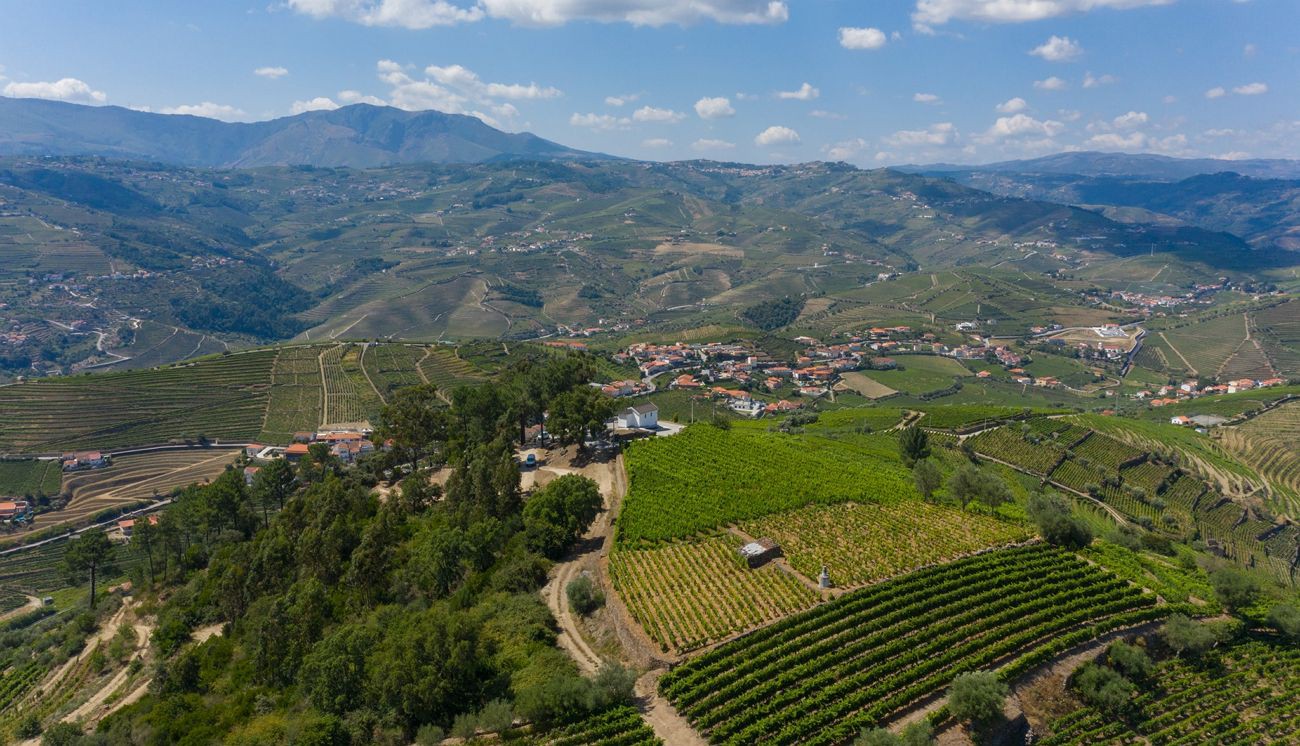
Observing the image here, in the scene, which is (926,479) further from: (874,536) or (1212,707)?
(1212,707)

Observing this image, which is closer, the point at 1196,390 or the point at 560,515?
the point at 560,515

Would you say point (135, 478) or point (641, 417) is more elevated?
point (641, 417)

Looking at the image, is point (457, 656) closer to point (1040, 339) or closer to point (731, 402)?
point (731, 402)

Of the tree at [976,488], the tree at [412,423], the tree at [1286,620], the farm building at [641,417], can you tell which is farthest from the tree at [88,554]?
the tree at [1286,620]

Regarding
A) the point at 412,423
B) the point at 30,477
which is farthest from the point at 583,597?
the point at 30,477

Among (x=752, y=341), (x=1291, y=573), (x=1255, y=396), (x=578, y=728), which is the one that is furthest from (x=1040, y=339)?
(x=578, y=728)
